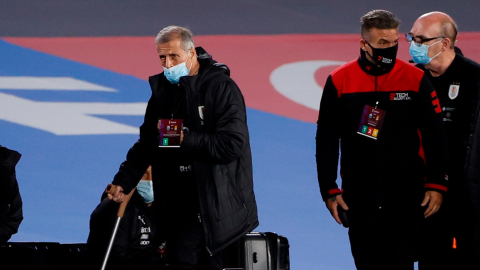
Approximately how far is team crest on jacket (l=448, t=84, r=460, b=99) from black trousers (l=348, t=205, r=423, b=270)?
2.29 ft

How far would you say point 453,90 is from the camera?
4.04 m

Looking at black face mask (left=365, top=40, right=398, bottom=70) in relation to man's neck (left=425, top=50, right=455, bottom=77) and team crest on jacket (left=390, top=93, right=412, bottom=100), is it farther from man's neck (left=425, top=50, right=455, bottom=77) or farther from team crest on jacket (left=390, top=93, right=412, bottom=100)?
man's neck (left=425, top=50, right=455, bottom=77)

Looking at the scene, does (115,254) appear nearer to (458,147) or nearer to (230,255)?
(230,255)

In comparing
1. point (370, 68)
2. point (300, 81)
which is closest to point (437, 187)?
point (370, 68)

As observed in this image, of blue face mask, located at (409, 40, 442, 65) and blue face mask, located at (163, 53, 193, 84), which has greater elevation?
blue face mask, located at (409, 40, 442, 65)

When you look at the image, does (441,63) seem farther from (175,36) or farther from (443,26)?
(175,36)

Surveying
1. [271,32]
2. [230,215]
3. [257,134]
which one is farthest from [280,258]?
[271,32]

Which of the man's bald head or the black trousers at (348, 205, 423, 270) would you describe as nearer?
the black trousers at (348, 205, 423, 270)

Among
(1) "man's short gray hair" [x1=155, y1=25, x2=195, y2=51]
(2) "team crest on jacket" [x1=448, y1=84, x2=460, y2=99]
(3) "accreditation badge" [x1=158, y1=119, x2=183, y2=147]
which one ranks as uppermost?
(1) "man's short gray hair" [x1=155, y1=25, x2=195, y2=51]

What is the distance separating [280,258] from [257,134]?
7.87 feet

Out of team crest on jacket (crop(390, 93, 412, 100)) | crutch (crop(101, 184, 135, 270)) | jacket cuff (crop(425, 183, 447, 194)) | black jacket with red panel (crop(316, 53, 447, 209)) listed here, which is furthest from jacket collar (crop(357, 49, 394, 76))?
crutch (crop(101, 184, 135, 270))

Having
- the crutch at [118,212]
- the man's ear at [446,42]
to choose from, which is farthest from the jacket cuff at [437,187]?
the crutch at [118,212]

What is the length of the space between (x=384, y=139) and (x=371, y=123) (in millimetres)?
91

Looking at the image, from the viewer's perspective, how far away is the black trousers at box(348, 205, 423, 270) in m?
3.56
